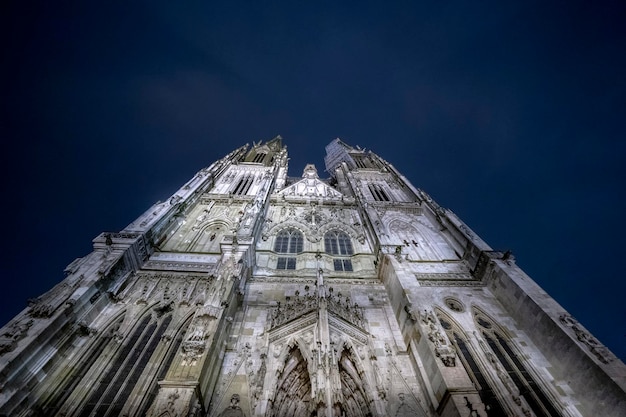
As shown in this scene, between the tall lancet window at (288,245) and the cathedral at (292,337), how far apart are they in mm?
156

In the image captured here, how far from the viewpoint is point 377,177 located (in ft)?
89.7

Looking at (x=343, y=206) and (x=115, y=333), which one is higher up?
(x=343, y=206)

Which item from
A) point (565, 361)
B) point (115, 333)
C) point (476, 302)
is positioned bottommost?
point (565, 361)

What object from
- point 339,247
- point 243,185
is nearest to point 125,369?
point 339,247

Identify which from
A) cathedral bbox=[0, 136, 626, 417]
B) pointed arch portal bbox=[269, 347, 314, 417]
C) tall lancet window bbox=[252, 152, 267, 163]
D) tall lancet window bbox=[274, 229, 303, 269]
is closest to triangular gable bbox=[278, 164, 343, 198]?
tall lancet window bbox=[274, 229, 303, 269]

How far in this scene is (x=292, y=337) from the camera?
10.2 meters

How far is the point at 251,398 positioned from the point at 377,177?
22592mm

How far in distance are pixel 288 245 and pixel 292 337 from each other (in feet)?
23.0

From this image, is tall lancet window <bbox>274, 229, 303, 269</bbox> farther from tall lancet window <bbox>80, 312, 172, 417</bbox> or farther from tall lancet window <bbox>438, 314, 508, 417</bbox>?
tall lancet window <bbox>438, 314, 508, 417</bbox>

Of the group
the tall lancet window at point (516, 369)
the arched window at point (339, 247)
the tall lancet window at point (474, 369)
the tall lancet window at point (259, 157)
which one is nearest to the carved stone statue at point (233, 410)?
the tall lancet window at point (474, 369)

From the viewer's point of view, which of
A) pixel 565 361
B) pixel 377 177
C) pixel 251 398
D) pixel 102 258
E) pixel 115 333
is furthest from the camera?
pixel 377 177

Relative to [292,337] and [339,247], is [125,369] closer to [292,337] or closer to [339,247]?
[292,337]

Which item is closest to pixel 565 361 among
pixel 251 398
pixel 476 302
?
pixel 476 302

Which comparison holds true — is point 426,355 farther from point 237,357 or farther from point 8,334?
point 8,334
